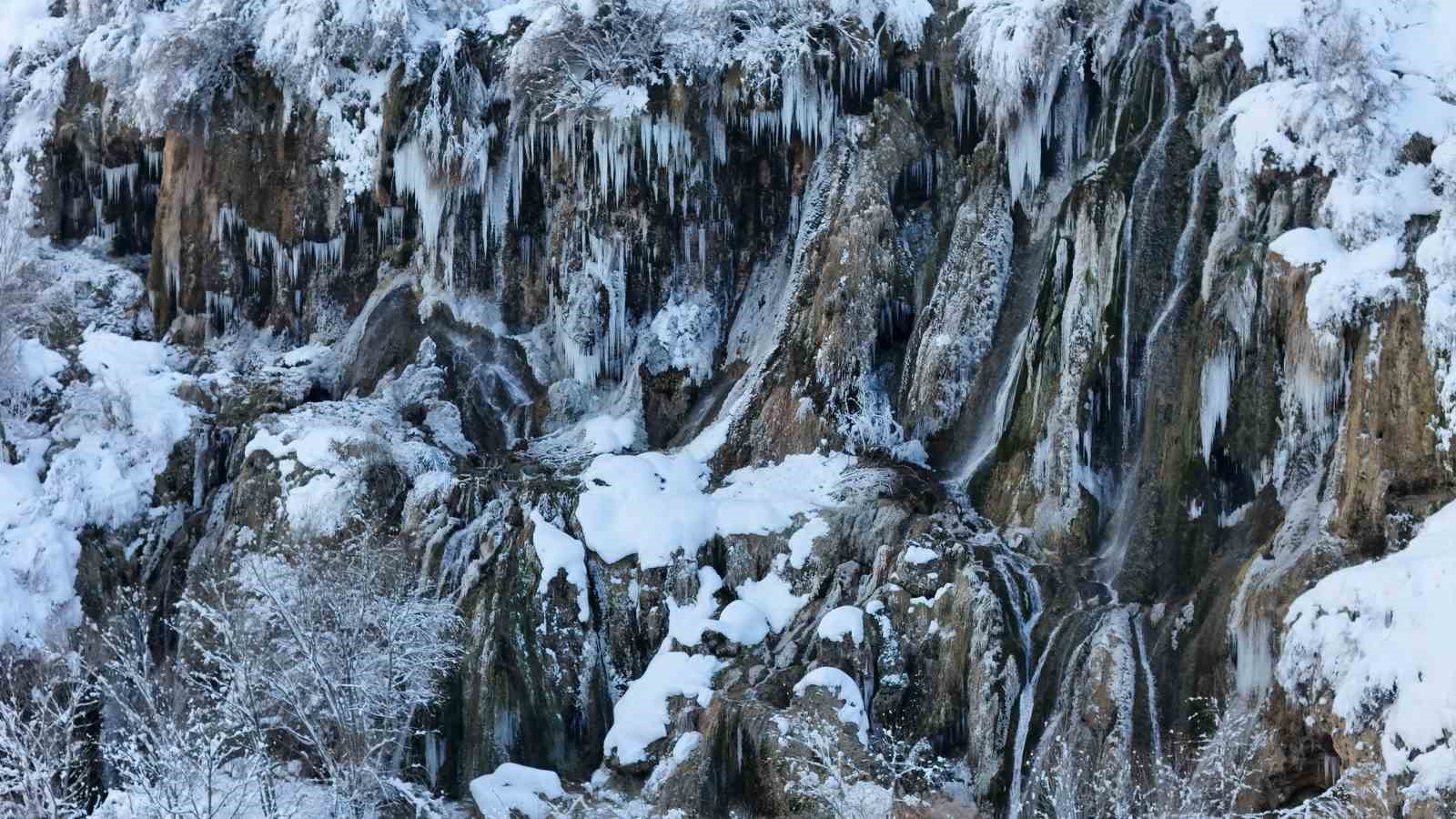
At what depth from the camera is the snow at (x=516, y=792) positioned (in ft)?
63.3

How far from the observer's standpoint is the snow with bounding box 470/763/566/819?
1930 centimetres

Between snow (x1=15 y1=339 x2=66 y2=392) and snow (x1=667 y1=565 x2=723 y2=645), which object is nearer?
snow (x1=667 y1=565 x2=723 y2=645)

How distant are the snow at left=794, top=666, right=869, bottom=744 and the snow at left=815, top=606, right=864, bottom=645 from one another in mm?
580

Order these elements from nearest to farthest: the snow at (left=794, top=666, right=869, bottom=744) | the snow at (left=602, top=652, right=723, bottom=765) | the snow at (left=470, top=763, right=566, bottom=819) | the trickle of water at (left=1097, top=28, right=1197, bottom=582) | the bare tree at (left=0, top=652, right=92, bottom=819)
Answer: the bare tree at (left=0, top=652, right=92, bottom=819)
the snow at (left=794, top=666, right=869, bottom=744)
the snow at (left=470, top=763, right=566, bottom=819)
the snow at (left=602, top=652, right=723, bottom=765)
the trickle of water at (left=1097, top=28, right=1197, bottom=582)

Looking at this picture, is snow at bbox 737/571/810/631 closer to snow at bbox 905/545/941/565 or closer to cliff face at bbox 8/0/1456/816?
cliff face at bbox 8/0/1456/816

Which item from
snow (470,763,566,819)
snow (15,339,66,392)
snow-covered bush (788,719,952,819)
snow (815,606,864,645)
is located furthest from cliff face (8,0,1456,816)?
snow (15,339,66,392)

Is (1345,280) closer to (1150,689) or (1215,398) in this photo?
(1215,398)

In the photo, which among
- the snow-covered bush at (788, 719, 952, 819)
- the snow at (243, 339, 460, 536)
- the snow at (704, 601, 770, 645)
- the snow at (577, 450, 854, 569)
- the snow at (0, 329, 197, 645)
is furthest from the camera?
the snow at (0, 329, 197, 645)

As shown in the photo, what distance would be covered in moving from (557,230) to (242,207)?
6997 mm

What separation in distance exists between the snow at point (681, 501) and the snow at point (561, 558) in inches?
9.9

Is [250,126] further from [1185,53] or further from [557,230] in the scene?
[1185,53]

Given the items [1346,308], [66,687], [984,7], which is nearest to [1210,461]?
[1346,308]

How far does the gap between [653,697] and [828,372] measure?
19.8 ft

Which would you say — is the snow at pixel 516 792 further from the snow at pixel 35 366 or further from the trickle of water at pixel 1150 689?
the snow at pixel 35 366
